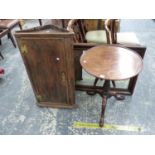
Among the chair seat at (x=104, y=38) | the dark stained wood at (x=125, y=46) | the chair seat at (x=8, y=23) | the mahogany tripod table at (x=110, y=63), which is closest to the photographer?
the mahogany tripod table at (x=110, y=63)

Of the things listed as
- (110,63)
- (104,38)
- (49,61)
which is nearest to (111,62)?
(110,63)

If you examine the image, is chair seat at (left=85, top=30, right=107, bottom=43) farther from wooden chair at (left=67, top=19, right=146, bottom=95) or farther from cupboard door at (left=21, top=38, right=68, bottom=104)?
cupboard door at (left=21, top=38, right=68, bottom=104)

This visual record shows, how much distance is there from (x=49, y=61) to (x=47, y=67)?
3.0 inches

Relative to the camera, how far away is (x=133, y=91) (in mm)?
1976

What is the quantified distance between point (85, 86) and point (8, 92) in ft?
3.48

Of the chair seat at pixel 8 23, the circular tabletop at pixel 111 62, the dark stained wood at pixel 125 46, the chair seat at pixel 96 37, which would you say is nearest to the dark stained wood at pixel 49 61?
the circular tabletop at pixel 111 62

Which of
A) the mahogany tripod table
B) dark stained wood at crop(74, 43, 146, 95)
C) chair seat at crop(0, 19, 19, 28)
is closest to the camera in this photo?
the mahogany tripod table

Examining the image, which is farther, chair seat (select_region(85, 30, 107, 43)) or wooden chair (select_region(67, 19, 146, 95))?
chair seat (select_region(85, 30, 107, 43))

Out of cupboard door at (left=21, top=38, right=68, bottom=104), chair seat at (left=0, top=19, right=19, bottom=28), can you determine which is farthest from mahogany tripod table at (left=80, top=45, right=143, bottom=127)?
chair seat at (left=0, top=19, right=19, bottom=28)

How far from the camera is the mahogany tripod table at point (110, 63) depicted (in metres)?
1.31

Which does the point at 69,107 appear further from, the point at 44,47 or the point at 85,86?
the point at 44,47

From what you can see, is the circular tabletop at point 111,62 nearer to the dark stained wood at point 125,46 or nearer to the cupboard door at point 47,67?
the dark stained wood at point 125,46

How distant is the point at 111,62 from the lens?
1.45m

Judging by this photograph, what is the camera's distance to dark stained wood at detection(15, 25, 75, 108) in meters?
1.33
